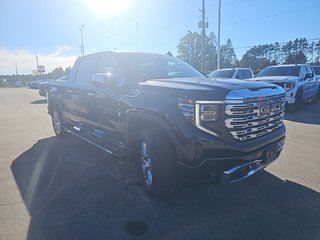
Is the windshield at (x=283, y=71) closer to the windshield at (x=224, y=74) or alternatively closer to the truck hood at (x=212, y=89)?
the windshield at (x=224, y=74)

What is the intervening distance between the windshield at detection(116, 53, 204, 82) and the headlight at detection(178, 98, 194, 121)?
3.82 ft

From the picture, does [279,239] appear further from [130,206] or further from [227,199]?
[130,206]

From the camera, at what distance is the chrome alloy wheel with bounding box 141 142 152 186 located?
3.58 metres

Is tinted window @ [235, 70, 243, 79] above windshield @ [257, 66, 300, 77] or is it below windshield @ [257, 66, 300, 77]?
below

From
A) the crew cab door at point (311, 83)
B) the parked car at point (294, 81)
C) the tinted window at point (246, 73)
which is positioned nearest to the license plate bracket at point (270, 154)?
the parked car at point (294, 81)

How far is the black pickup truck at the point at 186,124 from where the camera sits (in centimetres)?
301

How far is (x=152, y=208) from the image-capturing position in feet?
11.2

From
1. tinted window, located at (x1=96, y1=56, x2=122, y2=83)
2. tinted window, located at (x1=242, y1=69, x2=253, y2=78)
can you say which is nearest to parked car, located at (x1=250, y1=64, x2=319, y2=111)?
tinted window, located at (x1=242, y1=69, x2=253, y2=78)

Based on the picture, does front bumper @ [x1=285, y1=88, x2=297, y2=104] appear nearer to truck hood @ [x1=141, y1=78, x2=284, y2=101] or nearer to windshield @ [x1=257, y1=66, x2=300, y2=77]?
windshield @ [x1=257, y1=66, x2=300, y2=77]

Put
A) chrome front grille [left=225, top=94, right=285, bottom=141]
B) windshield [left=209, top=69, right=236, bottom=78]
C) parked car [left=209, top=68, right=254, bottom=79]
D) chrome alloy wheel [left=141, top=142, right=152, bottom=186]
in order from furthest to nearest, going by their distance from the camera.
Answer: windshield [left=209, top=69, right=236, bottom=78] → parked car [left=209, top=68, right=254, bottom=79] → chrome alloy wheel [left=141, top=142, right=152, bottom=186] → chrome front grille [left=225, top=94, right=285, bottom=141]

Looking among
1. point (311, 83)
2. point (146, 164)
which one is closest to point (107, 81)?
point (146, 164)

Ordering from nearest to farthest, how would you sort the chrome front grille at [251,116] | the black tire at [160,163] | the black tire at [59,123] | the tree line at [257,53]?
the chrome front grille at [251,116] < the black tire at [160,163] < the black tire at [59,123] < the tree line at [257,53]

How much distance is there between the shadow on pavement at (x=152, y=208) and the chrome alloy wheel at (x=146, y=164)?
245mm

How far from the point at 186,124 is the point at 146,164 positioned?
37.2 inches
